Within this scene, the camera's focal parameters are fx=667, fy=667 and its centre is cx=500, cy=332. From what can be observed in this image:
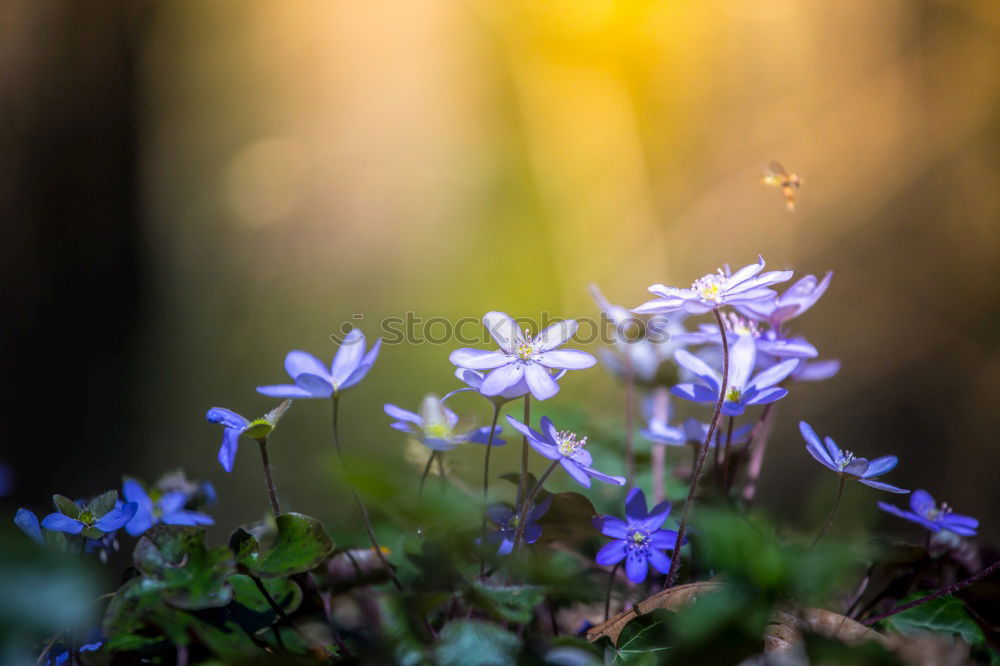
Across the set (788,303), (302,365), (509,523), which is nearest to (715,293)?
(788,303)

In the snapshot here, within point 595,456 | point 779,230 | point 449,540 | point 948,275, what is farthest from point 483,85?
point 449,540

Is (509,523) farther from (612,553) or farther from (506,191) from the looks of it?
(506,191)

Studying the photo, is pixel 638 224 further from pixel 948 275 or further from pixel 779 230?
pixel 948 275

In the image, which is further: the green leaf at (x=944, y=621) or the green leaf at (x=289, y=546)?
the green leaf at (x=944, y=621)

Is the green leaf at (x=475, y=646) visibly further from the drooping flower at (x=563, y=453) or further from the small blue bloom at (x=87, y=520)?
the small blue bloom at (x=87, y=520)

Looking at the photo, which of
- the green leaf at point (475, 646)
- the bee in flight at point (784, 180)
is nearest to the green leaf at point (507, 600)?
the green leaf at point (475, 646)

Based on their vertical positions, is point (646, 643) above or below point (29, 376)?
above

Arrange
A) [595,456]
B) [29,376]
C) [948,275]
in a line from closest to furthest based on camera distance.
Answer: [595,456]
[29,376]
[948,275]
